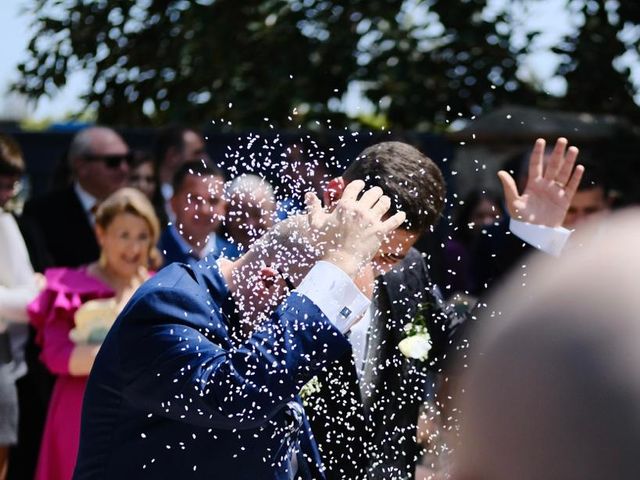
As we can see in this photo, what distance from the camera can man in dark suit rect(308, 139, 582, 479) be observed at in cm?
304

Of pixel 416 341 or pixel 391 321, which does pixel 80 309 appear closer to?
pixel 391 321

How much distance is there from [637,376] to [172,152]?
6.50 meters

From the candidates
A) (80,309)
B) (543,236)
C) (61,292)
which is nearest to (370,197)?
(543,236)

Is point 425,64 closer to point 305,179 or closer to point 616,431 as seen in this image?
point 305,179

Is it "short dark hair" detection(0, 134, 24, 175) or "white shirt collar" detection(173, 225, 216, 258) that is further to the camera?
"short dark hair" detection(0, 134, 24, 175)

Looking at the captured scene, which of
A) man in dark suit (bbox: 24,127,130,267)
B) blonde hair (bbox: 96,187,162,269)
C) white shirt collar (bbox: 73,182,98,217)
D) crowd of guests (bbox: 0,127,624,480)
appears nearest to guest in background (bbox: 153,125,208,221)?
man in dark suit (bbox: 24,127,130,267)

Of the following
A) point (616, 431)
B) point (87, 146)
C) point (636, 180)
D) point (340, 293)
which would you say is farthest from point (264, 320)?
point (636, 180)

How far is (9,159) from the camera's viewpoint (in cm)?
640

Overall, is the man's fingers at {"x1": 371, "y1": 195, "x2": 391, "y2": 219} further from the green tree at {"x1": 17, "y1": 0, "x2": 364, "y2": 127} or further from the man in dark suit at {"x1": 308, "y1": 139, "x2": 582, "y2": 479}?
the green tree at {"x1": 17, "y1": 0, "x2": 364, "y2": 127}

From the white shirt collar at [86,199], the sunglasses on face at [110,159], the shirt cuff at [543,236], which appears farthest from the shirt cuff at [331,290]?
the sunglasses on face at [110,159]

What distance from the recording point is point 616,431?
1.22 m

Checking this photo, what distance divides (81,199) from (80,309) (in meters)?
1.52

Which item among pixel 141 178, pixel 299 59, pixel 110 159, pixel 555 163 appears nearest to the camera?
pixel 555 163

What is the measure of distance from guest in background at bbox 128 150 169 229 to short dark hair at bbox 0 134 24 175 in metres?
0.96
